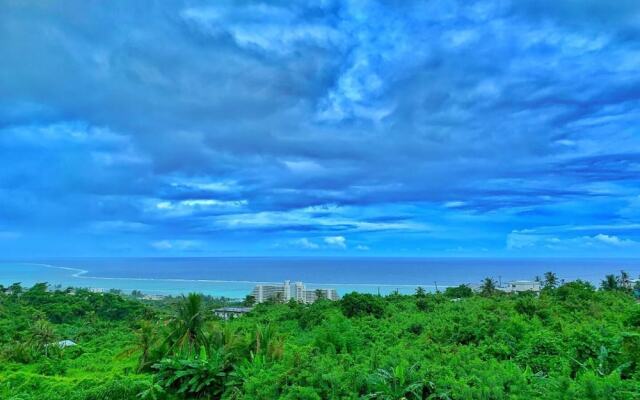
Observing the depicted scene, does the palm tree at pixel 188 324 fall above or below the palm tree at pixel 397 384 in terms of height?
above

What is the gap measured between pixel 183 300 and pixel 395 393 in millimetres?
7146

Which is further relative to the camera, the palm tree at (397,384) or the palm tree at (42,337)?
the palm tree at (42,337)

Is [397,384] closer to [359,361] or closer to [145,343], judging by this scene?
[359,361]

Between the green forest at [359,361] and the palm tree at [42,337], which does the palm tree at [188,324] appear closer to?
the green forest at [359,361]

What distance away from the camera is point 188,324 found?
37.3 ft

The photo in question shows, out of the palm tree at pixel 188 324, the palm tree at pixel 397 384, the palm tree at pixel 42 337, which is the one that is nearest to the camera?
the palm tree at pixel 397 384

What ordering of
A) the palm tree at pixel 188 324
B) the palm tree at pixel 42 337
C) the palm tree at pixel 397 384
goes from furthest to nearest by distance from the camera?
the palm tree at pixel 42 337 < the palm tree at pixel 188 324 < the palm tree at pixel 397 384

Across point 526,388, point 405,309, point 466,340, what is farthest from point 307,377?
point 405,309

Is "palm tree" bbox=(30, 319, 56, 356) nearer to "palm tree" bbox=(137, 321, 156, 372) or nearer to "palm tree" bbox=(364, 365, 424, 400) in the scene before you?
"palm tree" bbox=(137, 321, 156, 372)

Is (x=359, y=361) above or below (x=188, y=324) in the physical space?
below

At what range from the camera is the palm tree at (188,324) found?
11.2 meters

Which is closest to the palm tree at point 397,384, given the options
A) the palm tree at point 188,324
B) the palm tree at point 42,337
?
the palm tree at point 188,324

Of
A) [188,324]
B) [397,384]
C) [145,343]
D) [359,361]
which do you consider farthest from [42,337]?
[397,384]

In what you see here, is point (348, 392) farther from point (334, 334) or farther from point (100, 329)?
point (100, 329)
